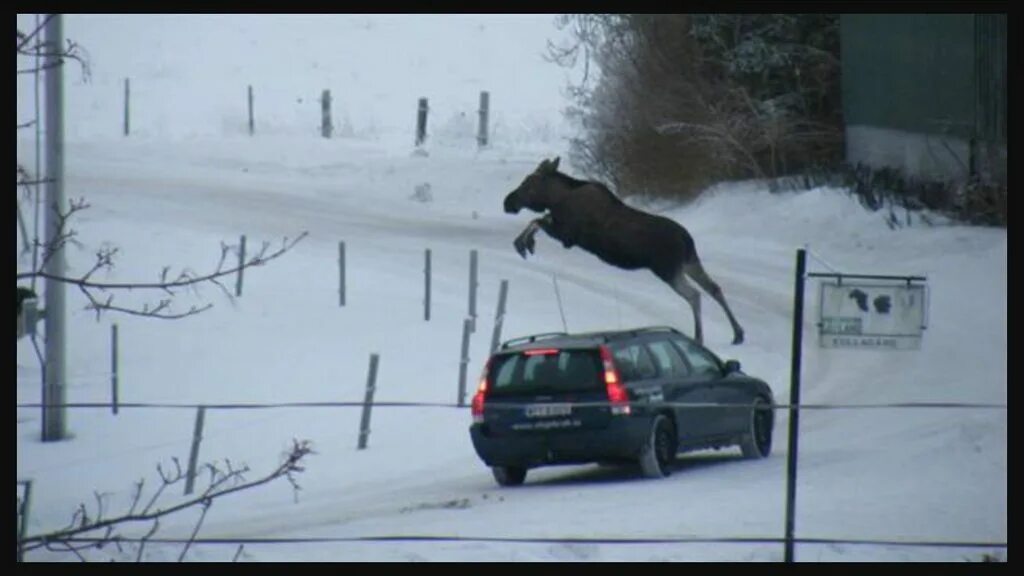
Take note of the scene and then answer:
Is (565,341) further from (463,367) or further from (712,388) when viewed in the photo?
(463,367)

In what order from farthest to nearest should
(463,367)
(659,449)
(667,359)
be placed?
(463,367) → (667,359) → (659,449)

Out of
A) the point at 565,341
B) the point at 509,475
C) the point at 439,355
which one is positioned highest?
the point at 565,341

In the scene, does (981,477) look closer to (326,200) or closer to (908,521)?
(908,521)

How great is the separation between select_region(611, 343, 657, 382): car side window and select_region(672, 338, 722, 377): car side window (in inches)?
30.9

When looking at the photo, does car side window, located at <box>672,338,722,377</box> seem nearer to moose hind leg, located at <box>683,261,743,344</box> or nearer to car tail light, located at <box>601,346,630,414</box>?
car tail light, located at <box>601,346,630,414</box>

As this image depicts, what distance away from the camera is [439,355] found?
2814 cm

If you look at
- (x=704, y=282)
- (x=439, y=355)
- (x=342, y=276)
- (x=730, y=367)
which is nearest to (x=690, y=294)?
(x=704, y=282)

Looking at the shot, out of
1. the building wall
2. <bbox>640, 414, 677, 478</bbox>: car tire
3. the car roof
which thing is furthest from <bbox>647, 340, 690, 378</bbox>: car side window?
the building wall

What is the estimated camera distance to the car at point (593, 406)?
18.2 metres

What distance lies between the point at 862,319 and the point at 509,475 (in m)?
5.46

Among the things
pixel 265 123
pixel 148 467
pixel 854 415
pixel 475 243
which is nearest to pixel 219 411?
pixel 148 467

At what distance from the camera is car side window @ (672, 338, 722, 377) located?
19.8 metres
